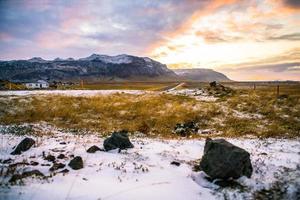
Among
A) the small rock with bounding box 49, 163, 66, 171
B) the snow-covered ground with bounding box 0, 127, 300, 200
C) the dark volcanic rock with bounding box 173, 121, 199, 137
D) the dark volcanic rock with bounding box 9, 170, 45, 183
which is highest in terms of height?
the dark volcanic rock with bounding box 9, 170, 45, 183

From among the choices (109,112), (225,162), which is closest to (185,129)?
(109,112)

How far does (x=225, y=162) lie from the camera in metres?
13.3

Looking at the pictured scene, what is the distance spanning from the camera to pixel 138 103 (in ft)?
130

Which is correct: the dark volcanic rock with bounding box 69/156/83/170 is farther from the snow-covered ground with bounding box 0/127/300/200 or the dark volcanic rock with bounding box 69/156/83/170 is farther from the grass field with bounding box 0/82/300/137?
the grass field with bounding box 0/82/300/137

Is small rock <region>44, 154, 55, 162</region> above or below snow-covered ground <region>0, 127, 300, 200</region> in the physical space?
above

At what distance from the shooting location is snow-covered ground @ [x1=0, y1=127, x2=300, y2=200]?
35.7 feet

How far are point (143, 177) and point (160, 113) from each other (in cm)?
2242

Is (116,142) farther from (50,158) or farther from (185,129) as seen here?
(185,129)

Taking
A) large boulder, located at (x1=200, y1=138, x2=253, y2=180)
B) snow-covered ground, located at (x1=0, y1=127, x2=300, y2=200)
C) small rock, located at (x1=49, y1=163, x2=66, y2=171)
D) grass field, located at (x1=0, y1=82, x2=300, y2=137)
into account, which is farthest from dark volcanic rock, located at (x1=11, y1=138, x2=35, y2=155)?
large boulder, located at (x1=200, y1=138, x2=253, y2=180)

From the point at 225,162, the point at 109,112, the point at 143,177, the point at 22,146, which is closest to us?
the point at 143,177

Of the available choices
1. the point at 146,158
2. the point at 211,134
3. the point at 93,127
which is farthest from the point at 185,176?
the point at 93,127

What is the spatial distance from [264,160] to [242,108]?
20.8 metres

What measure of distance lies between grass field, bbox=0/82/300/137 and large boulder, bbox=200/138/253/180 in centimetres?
1236

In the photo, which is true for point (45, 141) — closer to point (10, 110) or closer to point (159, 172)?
point (159, 172)
